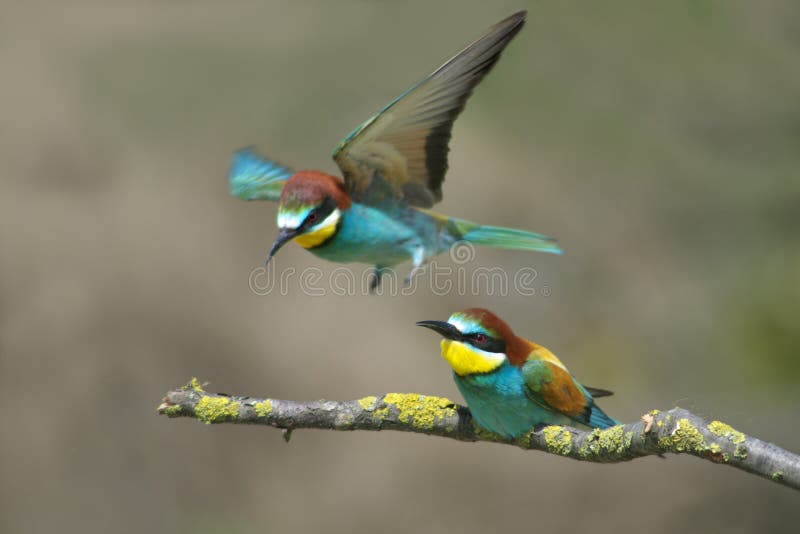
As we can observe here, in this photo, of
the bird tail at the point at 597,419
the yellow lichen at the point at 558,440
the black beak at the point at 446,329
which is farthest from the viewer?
the bird tail at the point at 597,419

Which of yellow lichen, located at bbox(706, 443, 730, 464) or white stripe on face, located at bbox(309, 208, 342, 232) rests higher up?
white stripe on face, located at bbox(309, 208, 342, 232)

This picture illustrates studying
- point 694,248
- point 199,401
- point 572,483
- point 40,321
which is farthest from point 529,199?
point 199,401

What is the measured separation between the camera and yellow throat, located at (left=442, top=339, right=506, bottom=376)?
1920mm

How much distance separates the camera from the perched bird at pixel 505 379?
1888mm

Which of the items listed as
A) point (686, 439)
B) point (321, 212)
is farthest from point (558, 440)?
point (321, 212)

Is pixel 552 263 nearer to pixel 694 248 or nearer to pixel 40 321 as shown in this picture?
pixel 694 248

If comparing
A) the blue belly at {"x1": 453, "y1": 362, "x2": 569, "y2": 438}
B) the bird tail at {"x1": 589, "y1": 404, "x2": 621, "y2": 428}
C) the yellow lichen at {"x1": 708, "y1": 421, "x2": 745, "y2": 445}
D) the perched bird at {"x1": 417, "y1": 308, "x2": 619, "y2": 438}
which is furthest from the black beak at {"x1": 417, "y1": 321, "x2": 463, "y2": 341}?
the yellow lichen at {"x1": 708, "y1": 421, "x2": 745, "y2": 445}

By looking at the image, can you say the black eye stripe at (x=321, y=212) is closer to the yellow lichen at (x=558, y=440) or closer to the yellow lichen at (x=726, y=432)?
the yellow lichen at (x=558, y=440)

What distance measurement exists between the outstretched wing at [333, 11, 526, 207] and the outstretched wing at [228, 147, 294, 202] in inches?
10.9

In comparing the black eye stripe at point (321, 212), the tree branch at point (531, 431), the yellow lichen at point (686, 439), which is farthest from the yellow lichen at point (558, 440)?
the black eye stripe at point (321, 212)

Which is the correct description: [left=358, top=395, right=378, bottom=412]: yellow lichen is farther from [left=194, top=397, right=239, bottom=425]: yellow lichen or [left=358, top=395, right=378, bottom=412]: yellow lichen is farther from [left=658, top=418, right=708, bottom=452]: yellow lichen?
[left=658, top=418, right=708, bottom=452]: yellow lichen

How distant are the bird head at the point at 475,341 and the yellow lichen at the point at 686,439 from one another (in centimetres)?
55

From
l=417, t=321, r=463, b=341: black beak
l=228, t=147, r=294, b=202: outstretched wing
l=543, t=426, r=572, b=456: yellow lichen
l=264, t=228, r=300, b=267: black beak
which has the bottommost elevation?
l=543, t=426, r=572, b=456: yellow lichen

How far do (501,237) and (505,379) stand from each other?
31 centimetres
